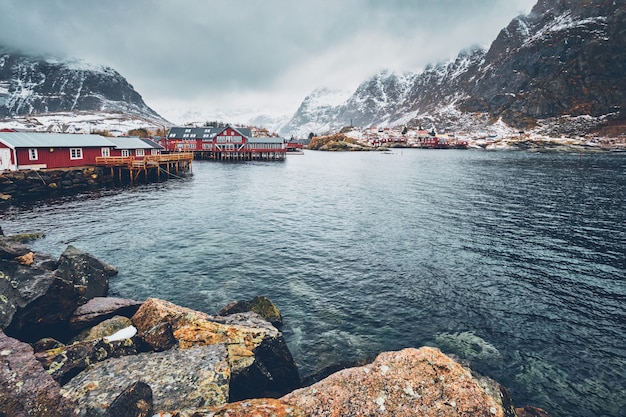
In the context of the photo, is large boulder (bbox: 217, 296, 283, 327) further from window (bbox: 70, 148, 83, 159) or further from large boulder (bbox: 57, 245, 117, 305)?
window (bbox: 70, 148, 83, 159)

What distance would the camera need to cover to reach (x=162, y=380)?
298 inches

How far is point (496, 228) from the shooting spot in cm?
3031

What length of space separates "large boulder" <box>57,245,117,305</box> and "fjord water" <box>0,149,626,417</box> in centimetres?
141

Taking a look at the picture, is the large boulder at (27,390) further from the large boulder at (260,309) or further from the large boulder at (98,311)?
the large boulder at (260,309)

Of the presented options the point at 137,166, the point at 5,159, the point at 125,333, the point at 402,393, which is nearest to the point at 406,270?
the point at 402,393

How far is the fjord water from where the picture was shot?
13195mm

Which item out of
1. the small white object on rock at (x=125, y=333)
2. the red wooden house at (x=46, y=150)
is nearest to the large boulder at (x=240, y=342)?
the small white object on rock at (x=125, y=333)

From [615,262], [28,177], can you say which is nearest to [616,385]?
[615,262]

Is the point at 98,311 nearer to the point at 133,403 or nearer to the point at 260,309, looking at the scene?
the point at 260,309

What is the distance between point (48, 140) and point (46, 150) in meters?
2.78

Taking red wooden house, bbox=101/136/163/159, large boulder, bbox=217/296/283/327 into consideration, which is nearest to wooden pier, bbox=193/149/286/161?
red wooden house, bbox=101/136/163/159

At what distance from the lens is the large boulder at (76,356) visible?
26.1ft

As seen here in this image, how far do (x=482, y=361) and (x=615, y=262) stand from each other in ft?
55.9

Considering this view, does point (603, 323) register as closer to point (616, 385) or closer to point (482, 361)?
point (616, 385)
